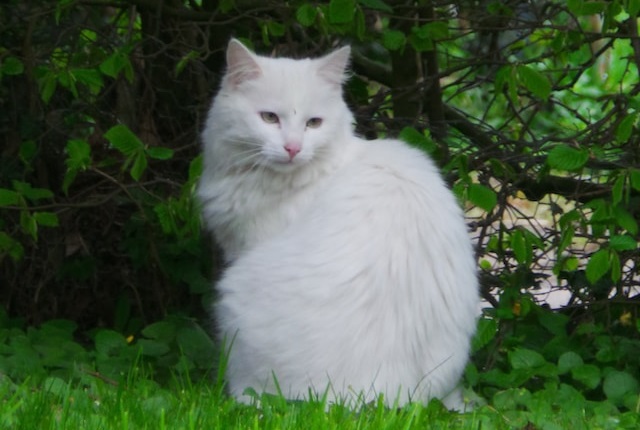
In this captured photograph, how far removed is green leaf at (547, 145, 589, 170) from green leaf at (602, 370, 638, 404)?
92 centimetres

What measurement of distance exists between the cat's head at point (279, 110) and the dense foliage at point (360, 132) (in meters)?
0.23

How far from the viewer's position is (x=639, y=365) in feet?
15.3

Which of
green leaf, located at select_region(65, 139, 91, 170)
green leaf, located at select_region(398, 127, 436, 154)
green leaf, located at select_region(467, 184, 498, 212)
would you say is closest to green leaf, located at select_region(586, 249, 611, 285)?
green leaf, located at select_region(467, 184, 498, 212)

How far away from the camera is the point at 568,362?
4496mm

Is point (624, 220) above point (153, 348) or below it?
above

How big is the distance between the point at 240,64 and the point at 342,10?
46 centimetres

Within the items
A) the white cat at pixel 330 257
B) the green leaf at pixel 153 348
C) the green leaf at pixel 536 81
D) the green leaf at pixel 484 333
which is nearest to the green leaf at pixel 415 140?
the white cat at pixel 330 257

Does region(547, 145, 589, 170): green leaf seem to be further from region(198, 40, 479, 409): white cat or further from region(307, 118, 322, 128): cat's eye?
region(307, 118, 322, 128): cat's eye

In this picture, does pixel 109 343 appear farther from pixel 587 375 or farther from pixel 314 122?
pixel 587 375

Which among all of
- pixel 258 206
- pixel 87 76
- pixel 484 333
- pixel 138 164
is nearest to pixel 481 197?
pixel 484 333

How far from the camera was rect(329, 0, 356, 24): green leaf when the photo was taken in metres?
4.21

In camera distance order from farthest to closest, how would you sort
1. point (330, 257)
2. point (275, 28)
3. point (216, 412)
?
point (275, 28), point (330, 257), point (216, 412)

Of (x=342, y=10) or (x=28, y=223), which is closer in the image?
(x=342, y=10)

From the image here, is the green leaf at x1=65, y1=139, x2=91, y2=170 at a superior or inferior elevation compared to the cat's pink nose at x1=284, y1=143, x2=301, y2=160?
inferior
